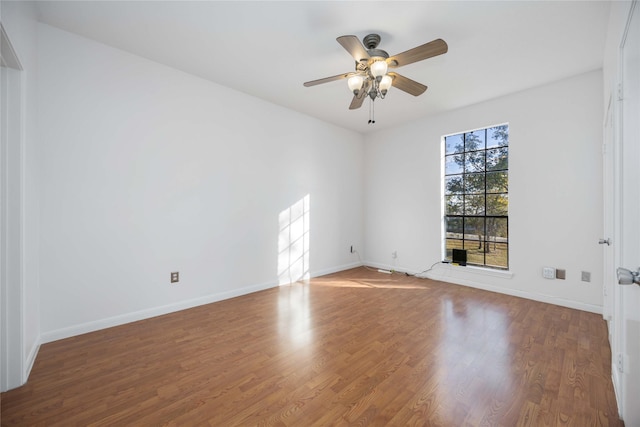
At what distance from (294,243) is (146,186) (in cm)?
224

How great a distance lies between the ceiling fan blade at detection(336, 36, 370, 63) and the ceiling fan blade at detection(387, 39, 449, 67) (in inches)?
9.3

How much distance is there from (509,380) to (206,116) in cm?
393

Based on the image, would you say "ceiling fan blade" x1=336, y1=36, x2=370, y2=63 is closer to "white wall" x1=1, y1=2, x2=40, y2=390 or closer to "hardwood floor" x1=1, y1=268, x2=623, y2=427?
"white wall" x1=1, y1=2, x2=40, y2=390

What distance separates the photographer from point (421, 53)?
84.3 inches

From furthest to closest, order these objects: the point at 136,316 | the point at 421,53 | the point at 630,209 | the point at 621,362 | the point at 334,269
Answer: the point at 334,269, the point at 136,316, the point at 421,53, the point at 621,362, the point at 630,209

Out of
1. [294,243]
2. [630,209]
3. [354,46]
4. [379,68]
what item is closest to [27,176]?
[354,46]

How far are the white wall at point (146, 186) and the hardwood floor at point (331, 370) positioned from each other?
0.39 metres

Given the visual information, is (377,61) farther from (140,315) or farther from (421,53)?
(140,315)

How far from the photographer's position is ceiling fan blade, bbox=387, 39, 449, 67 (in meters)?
2.01

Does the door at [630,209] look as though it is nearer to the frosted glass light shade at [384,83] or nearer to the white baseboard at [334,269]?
the frosted glass light shade at [384,83]

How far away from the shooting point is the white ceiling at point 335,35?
2139 mm

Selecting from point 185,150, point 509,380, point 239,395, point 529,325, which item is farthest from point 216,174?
point 529,325

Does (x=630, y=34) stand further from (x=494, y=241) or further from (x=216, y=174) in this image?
(x=216, y=174)

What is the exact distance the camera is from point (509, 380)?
1885 mm
